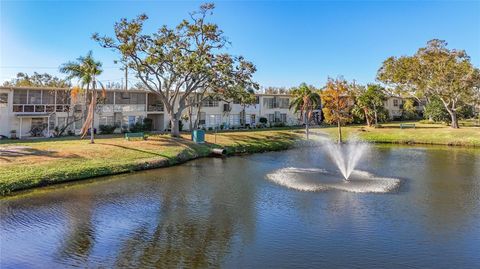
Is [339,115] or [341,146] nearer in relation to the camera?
[341,146]

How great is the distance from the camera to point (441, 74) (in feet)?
182

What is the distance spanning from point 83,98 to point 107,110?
3636 millimetres

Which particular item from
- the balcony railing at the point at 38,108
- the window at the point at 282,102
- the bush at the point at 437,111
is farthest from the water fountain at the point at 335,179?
the bush at the point at 437,111

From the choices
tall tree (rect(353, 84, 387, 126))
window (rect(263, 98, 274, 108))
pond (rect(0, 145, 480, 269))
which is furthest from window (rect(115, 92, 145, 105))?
tall tree (rect(353, 84, 387, 126))

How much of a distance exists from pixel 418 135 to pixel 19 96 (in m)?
51.8

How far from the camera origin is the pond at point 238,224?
12086 mm

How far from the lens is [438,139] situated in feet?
166

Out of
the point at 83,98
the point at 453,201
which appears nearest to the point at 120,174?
the point at 453,201

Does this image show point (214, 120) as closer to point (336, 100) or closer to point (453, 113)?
point (336, 100)

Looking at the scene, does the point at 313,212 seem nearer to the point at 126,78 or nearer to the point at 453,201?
the point at 453,201

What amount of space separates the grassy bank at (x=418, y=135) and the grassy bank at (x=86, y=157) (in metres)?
20.9

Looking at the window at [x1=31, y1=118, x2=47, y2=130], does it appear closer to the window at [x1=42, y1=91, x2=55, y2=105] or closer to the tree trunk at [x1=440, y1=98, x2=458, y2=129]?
the window at [x1=42, y1=91, x2=55, y2=105]

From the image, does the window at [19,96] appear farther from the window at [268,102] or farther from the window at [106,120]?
the window at [268,102]

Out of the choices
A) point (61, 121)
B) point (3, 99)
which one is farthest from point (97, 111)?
point (3, 99)
